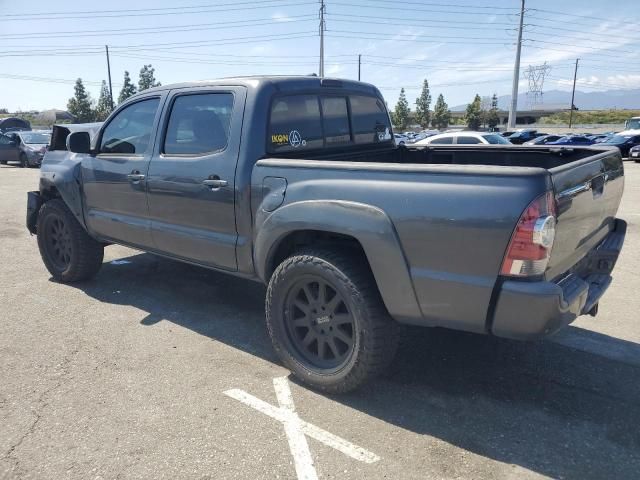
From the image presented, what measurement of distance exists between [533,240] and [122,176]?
3.49m

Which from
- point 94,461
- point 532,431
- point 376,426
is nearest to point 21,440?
point 94,461

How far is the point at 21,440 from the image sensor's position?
2.87m

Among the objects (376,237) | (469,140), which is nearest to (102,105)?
(469,140)

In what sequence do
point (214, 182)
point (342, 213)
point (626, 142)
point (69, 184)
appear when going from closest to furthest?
point (342, 213) → point (214, 182) → point (69, 184) → point (626, 142)

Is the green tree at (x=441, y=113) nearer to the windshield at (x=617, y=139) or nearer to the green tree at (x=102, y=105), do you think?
the green tree at (x=102, y=105)

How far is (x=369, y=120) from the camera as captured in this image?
464cm

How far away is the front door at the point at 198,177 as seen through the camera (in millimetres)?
3672

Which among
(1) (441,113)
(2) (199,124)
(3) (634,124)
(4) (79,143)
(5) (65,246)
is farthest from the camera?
(1) (441,113)

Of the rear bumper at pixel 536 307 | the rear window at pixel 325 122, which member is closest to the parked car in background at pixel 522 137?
the rear window at pixel 325 122

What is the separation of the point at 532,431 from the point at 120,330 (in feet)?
10.5

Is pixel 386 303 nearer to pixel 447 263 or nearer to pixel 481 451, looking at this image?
pixel 447 263

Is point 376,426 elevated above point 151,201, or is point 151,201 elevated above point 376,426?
point 151,201

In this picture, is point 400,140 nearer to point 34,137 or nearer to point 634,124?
point 34,137

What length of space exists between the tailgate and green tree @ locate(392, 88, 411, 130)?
3250 inches
